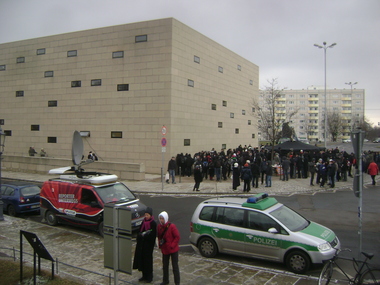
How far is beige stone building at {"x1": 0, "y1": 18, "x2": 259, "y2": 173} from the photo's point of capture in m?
26.5

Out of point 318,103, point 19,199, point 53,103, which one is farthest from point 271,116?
point 318,103

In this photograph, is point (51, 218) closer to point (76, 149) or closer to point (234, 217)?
point (76, 149)

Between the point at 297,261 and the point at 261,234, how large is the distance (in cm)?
99

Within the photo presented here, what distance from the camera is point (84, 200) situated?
37.0 ft

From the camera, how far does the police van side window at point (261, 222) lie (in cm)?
815

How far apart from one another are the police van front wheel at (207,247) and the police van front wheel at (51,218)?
599 centimetres

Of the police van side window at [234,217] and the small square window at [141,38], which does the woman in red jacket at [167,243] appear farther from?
the small square window at [141,38]

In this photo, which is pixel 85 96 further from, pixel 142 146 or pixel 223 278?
pixel 223 278

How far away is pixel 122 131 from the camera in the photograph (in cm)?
2766

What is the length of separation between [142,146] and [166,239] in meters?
20.2

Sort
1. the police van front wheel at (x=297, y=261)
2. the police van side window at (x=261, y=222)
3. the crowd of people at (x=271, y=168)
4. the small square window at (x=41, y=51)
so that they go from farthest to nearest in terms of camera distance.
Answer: the small square window at (x=41, y=51), the crowd of people at (x=271, y=168), the police van side window at (x=261, y=222), the police van front wheel at (x=297, y=261)

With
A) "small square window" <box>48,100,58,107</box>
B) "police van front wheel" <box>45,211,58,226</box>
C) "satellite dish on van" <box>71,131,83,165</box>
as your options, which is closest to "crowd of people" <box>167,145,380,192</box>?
"satellite dish on van" <box>71,131,83,165</box>

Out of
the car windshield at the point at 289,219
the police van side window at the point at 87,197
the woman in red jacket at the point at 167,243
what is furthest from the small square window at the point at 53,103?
the woman in red jacket at the point at 167,243

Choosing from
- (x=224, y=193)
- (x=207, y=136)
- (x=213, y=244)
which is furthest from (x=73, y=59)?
(x=213, y=244)
